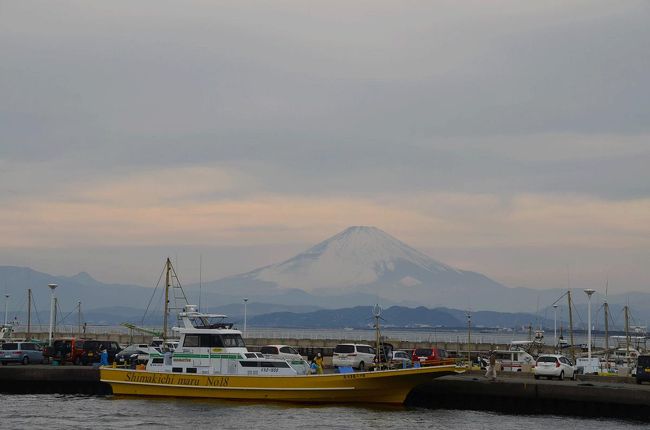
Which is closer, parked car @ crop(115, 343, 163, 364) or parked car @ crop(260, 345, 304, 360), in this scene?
parked car @ crop(260, 345, 304, 360)

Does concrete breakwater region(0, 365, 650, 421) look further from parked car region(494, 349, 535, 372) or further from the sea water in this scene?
parked car region(494, 349, 535, 372)

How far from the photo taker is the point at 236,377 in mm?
51562

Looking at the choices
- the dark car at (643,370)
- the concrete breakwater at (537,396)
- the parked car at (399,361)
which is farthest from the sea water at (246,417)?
the dark car at (643,370)

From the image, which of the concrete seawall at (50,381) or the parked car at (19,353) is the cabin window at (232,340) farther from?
the parked car at (19,353)

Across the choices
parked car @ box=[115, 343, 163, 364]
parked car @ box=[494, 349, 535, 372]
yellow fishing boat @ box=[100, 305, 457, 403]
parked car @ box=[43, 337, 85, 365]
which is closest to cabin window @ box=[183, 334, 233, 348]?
yellow fishing boat @ box=[100, 305, 457, 403]

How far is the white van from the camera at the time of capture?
68250mm

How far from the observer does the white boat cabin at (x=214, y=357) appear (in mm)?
51812

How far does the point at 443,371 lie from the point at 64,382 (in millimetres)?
22995

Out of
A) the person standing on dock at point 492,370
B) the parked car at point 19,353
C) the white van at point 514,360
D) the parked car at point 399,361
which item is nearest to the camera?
the person standing on dock at point 492,370

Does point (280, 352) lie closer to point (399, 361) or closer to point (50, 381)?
point (399, 361)

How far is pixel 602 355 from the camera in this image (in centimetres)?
9019

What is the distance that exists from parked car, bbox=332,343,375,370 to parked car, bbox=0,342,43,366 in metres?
19.8

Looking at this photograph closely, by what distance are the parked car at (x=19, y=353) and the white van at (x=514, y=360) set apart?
30.8 m

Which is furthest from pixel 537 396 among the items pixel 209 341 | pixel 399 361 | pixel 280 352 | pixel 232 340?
pixel 280 352
